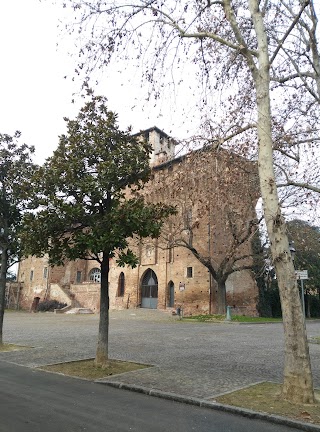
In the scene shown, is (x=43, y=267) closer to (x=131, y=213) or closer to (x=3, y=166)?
(x=3, y=166)

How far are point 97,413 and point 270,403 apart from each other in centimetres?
266

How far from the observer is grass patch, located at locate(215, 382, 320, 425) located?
5.70 metres

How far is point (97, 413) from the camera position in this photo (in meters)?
5.74

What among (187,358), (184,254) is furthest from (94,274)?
(187,358)

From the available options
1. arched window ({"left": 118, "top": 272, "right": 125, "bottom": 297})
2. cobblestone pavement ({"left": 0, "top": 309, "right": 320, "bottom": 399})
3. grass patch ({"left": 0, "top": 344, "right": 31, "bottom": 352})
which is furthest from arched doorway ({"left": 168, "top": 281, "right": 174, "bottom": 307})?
grass patch ({"left": 0, "top": 344, "right": 31, "bottom": 352})

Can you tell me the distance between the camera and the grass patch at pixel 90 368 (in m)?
8.61

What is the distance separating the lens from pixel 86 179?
915cm

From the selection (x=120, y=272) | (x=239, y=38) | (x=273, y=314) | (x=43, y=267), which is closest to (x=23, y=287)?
(x=43, y=267)

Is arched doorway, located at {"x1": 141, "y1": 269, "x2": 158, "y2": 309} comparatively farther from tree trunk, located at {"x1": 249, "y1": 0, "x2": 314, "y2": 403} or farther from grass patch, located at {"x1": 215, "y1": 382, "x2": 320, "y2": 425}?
tree trunk, located at {"x1": 249, "y1": 0, "x2": 314, "y2": 403}

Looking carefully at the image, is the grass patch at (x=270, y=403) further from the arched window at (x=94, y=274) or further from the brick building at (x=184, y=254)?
the arched window at (x=94, y=274)

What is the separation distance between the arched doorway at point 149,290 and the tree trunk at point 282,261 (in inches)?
1417

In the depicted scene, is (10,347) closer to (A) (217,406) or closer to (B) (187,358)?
(B) (187,358)

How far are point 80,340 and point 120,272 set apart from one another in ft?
103

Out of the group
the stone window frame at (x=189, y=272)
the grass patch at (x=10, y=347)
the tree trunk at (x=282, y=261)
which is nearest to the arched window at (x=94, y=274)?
the stone window frame at (x=189, y=272)
